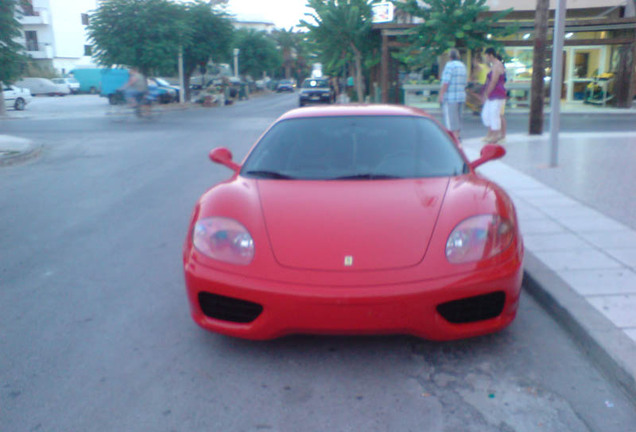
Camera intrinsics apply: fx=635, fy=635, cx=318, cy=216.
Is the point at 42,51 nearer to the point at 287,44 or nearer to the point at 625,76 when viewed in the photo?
the point at 287,44

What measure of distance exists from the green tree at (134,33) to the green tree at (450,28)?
14.7 metres

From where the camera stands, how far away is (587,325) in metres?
3.62

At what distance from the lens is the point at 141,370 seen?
3428 mm

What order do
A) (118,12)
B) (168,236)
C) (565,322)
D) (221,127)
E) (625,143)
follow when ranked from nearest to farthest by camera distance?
(565,322) → (168,236) → (625,143) → (221,127) → (118,12)

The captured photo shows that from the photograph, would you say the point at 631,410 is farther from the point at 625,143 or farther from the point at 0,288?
the point at 625,143

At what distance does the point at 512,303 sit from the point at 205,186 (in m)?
6.23

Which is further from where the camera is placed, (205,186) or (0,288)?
(205,186)

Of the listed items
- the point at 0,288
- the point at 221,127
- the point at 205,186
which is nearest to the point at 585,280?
the point at 0,288

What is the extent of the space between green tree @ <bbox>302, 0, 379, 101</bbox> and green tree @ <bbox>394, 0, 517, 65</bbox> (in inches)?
103

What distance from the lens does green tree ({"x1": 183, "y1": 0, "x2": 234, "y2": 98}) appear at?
37000 millimetres

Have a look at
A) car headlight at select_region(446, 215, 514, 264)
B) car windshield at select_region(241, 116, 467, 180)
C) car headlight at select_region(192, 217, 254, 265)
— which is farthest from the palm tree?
car headlight at select_region(446, 215, 514, 264)

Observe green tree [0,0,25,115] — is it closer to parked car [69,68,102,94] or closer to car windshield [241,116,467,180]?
car windshield [241,116,467,180]

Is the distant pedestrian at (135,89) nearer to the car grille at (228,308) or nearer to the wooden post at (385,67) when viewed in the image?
the wooden post at (385,67)

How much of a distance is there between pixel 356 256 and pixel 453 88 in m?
9.58
